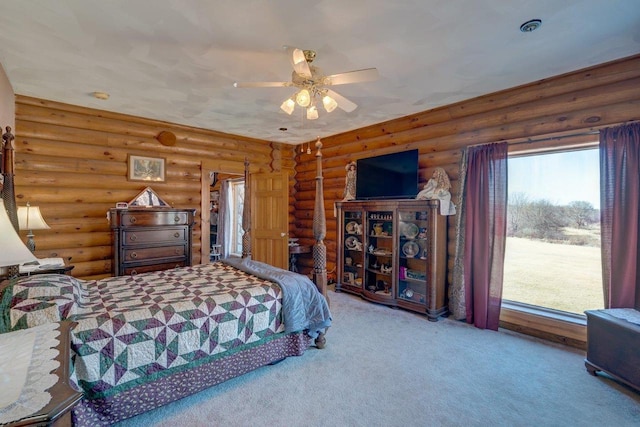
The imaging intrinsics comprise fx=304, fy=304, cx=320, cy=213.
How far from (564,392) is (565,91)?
2.74 meters

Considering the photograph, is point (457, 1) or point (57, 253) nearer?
point (457, 1)

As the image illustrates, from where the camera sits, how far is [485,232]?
11.4 feet

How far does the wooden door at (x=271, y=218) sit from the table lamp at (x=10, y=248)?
4217 millimetres

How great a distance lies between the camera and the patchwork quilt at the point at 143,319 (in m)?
1.81

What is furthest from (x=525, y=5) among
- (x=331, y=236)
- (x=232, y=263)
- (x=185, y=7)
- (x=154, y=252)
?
(x=154, y=252)

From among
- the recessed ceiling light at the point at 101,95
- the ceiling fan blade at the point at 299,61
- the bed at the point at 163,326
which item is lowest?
the bed at the point at 163,326

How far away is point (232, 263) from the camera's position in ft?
11.4

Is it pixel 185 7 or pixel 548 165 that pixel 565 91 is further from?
pixel 185 7

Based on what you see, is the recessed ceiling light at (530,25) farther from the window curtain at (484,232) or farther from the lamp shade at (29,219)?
the lamp shade at (29,219)

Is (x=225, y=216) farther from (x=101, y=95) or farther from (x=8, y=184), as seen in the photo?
(x=8, y=184)

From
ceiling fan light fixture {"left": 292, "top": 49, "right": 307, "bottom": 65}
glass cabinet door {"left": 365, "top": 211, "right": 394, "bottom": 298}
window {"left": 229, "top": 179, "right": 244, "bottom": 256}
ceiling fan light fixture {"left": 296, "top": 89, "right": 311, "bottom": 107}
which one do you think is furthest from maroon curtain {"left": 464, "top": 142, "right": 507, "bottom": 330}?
window {"left": 229, "top": 179, "right": 244, "bottom": 256}

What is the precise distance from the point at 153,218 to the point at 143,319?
242 cm

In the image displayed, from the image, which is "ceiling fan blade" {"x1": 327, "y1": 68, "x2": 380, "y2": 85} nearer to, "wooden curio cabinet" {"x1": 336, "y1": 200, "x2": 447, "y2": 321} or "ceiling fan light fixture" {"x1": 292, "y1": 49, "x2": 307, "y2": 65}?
"ceiling fan light fixture" {"x1": 292, "y1": 49, "x2": 307, "y2": 65}

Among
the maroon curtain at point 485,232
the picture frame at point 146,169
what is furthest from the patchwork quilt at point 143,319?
the maroon curtain at point 485,232
